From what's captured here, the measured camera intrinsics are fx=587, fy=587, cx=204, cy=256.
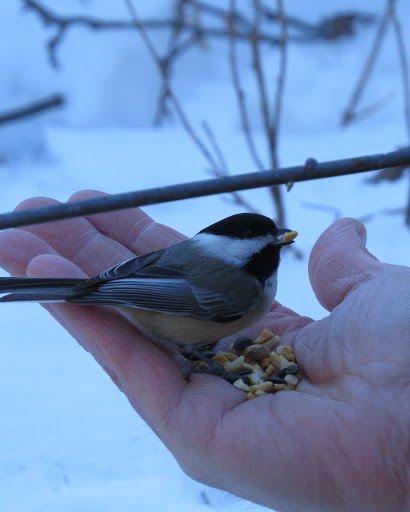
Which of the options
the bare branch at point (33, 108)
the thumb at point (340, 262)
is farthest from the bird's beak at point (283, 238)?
the bare branch at point (33, 108)

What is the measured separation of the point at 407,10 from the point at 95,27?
1.95 metres

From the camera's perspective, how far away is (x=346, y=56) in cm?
353

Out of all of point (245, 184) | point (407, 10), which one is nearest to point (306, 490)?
point (245, 184)

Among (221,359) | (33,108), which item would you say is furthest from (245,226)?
(33,108)

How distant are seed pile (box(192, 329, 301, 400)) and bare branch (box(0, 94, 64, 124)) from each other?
2226 millimetres

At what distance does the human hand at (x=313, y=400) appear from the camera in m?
1.02

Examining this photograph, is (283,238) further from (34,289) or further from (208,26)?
(208,26)

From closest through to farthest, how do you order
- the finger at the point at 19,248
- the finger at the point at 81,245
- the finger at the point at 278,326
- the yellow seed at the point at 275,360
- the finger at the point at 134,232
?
the yellow seed at the point at 275,360 → the finger at the point at 19,248 → the finger at the point at 278,326 → the finger at the point at 81,245 → the finger at the point at 134,232

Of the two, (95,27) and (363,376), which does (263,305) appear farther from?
(95,27)

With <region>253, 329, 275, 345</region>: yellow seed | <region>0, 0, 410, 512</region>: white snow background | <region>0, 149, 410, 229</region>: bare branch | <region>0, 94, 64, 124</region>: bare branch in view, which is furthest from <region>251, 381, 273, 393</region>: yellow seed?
<region>0, 94, 64, 124</region>: bare branch

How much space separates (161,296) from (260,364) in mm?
310

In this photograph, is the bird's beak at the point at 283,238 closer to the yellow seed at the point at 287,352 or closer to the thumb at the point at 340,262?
the thumb at the point at 340,262

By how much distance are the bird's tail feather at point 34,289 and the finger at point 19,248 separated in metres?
0.19

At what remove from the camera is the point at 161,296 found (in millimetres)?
1336
